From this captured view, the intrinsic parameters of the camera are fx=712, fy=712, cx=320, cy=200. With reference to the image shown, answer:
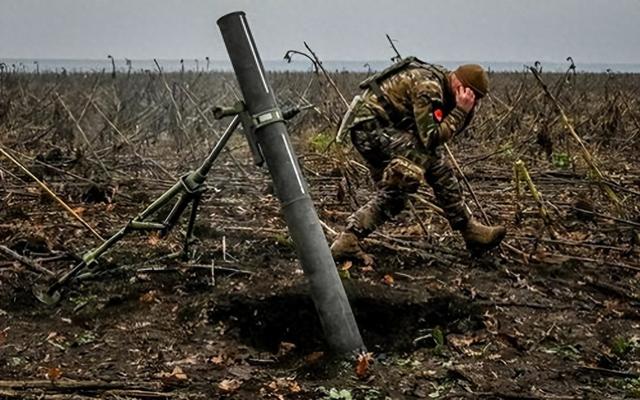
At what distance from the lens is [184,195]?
384 cm

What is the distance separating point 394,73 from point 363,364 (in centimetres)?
230

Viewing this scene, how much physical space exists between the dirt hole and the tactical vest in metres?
1.32

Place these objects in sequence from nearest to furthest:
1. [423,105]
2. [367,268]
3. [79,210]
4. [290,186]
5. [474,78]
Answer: [290,186]
[423,105]
[474,78]
[367,268]
[79,210]

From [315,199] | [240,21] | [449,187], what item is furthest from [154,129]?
A: [240,21]

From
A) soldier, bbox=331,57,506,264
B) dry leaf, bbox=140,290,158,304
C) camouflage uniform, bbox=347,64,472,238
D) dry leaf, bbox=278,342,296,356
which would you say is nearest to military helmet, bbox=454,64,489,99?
soldier, bbox=331,57,506,264

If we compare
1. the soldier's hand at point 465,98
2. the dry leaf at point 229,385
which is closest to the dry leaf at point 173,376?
the dry leaf at point 229,385

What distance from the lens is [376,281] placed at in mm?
4723

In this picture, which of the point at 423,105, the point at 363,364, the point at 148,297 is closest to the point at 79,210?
the point at 148,297

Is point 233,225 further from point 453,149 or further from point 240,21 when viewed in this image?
point 453,149

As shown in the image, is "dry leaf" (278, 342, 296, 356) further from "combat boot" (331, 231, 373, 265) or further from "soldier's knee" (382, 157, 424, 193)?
"soldier's knee" (382, 157, 424, 193)

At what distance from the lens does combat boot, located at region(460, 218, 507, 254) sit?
16.6 feet

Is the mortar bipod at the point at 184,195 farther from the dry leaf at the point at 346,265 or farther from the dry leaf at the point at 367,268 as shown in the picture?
the dry leaf at the point at 367,268

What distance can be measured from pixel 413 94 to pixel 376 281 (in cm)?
128

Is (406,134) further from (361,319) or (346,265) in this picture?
(361,319)
